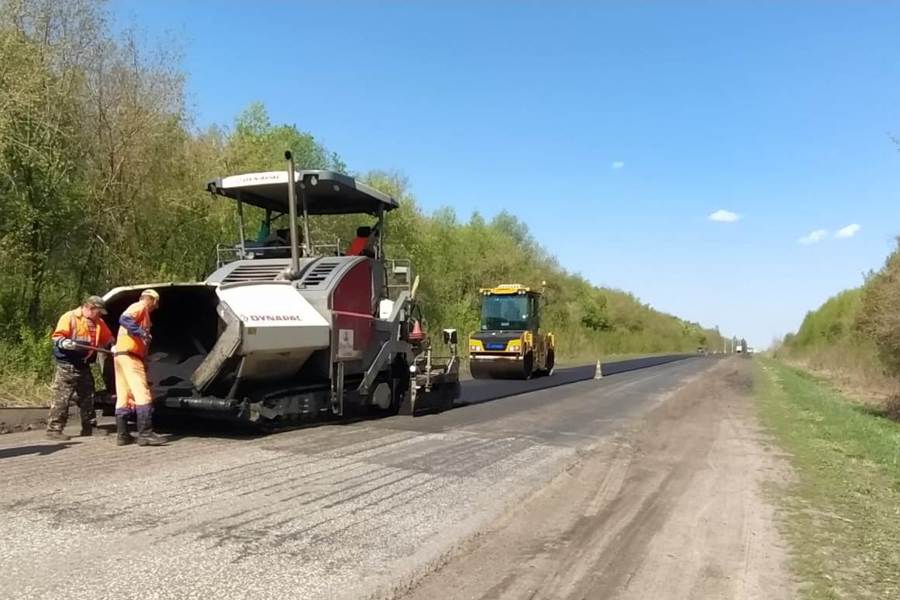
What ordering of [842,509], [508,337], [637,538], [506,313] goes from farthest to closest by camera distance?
1. [506,313]
2. [508,337]
3. [842,509]
4. [637,538]

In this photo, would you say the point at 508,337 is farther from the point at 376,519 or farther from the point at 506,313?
the point at 376,519

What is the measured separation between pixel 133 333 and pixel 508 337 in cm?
1665

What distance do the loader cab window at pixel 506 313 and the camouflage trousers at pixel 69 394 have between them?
17.2 meters

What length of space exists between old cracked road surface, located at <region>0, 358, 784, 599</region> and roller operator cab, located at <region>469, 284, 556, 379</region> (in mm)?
13546

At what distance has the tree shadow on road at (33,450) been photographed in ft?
24.8

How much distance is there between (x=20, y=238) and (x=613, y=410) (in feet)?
37.7

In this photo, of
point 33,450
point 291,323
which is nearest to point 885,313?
point 291,323

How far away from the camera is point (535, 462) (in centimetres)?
862

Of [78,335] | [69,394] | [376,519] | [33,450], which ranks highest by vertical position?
[78,335]

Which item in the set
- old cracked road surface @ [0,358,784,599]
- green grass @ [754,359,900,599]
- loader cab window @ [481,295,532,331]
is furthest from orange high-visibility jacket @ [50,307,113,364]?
loader cab window @ [481,295,532,331]

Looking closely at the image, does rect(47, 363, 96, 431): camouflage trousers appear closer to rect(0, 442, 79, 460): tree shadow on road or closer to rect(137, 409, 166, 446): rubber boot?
rect(0, 442, 79, 460): tree shadow on road

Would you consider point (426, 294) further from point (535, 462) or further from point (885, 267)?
point (535, 462)

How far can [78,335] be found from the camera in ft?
28.3

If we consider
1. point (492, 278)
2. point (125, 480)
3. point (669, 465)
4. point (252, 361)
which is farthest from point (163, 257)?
point (492, 278)
